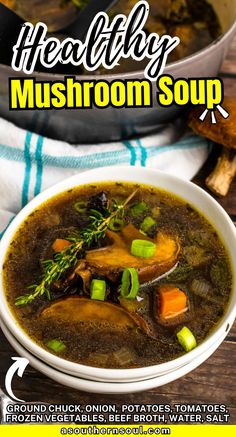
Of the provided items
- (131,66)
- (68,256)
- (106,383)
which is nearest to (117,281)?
(68,256)

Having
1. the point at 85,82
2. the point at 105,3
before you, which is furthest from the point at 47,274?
the point at 105,3

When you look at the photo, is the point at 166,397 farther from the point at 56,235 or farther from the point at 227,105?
the point at 227,105

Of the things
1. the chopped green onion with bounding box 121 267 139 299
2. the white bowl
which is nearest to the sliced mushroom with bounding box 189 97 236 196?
the white bowl

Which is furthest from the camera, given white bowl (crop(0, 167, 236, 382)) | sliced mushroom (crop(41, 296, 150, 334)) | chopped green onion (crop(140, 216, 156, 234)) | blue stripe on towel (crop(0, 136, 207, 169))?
blue stripe on towel (crop(0, 136, 207, 169))

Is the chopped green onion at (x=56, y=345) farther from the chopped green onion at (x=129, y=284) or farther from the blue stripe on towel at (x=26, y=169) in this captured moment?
the blue stripe on towel at (x=26, y=169)

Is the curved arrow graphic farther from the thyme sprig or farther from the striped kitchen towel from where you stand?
the striped kitchen towel

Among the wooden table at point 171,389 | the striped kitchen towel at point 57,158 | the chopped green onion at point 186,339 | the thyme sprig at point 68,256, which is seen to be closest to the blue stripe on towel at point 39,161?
the striped kitchen towel at point 57,158

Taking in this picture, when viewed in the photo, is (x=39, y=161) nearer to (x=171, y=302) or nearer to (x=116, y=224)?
(x=116, y=224)
